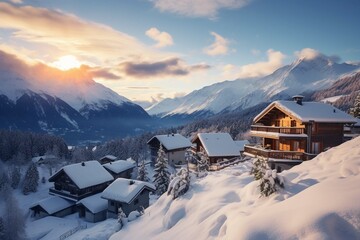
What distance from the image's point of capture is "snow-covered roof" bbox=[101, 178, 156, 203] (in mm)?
40194

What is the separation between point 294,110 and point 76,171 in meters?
39.7

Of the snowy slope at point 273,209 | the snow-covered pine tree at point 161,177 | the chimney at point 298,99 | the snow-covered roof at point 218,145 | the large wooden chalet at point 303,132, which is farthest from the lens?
the snow-covered roof at point 218,145

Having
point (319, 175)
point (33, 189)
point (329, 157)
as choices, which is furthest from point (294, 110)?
point (33, 189)

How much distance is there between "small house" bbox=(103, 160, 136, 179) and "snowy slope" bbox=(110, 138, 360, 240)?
43.9 m

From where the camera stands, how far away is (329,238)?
824cm

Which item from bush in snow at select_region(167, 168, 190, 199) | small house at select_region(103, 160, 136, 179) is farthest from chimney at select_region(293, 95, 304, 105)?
small house at select_region(103, 160, 136, 179)

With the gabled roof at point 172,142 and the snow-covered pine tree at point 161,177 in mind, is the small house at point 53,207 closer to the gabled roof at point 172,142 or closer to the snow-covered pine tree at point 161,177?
the snow-covered pine tree at point 161,177

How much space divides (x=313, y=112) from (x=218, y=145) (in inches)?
934

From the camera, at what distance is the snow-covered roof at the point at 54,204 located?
46281 mm

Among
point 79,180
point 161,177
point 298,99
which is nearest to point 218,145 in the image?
point 161,177

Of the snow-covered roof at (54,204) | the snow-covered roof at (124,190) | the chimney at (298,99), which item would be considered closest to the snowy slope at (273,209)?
the chimney at (298,99)

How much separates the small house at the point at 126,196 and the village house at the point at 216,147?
12141 millimetres

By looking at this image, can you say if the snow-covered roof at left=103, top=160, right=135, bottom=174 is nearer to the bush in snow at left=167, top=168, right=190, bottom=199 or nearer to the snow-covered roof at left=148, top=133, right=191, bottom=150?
the snow-covered roof at left=148, top=133, right=191, bottom=150

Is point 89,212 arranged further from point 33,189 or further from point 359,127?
point 359,127
